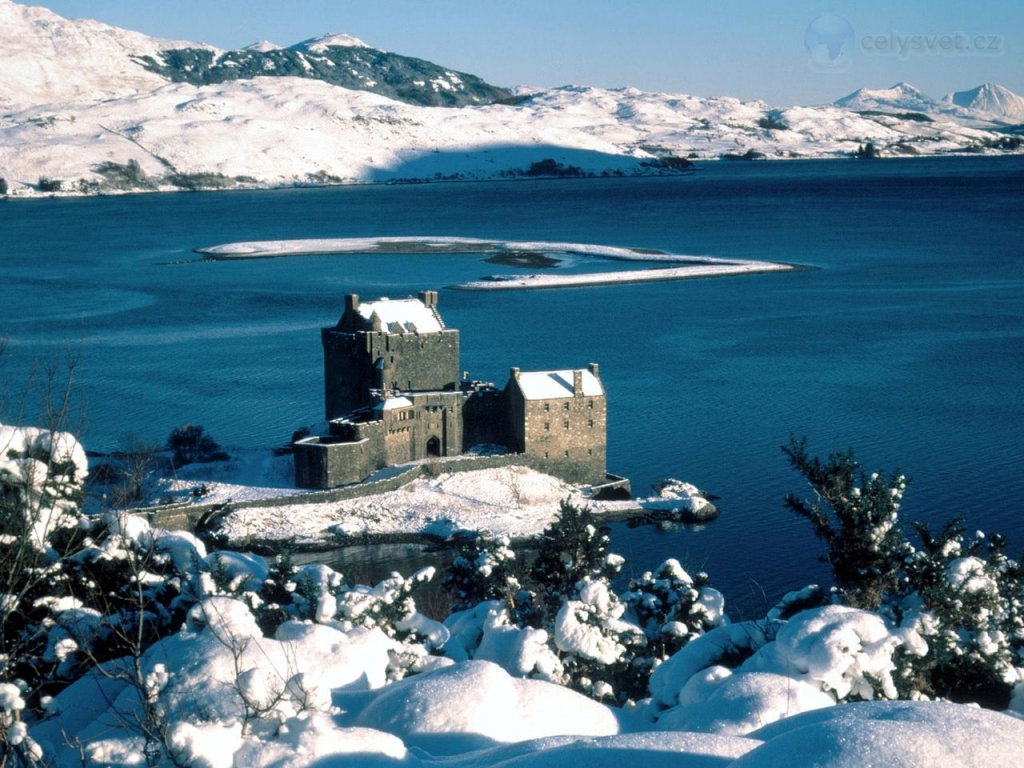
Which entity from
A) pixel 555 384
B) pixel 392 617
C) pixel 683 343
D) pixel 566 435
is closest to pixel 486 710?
pixel 392 617

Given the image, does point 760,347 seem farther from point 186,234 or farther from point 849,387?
point 186,234

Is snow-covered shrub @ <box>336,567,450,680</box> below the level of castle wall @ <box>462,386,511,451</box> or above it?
above

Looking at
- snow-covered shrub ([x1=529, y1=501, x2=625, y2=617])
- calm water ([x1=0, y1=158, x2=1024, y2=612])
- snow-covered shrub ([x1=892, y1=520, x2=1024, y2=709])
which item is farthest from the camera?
calm water ([x1=0, y1=158, x2=1024, y2=612])

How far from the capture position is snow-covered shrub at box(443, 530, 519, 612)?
19.0 metres

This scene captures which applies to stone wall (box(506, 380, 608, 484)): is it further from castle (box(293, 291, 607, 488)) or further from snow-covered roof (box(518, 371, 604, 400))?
snow-covered roof (box(518, 371, 604, 400))

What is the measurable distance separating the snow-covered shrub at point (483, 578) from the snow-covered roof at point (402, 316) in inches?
787

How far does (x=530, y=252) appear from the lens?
103 metres

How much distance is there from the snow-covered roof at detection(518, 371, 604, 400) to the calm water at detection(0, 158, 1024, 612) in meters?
3.01

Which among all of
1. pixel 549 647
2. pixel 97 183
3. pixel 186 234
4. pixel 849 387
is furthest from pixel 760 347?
pixel 97 183

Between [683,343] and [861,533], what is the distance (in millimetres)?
47209

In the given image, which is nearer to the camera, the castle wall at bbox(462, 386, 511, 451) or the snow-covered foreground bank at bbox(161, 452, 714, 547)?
the snow-covered foreground bank at bbox(161, 452, 714, 547)

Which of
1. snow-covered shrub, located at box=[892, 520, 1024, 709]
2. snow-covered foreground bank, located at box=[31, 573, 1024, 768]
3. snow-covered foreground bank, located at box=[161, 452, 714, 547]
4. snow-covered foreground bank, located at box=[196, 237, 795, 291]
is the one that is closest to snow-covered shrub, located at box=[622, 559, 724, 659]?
snow-covered foreground bank, located at box=[31, 573, 1024, 768]

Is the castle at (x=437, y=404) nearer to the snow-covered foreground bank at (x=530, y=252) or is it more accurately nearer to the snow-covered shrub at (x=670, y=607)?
the snow-covered shrub at (x=670, y=607)

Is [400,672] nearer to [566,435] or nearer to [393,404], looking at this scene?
[393,404]
